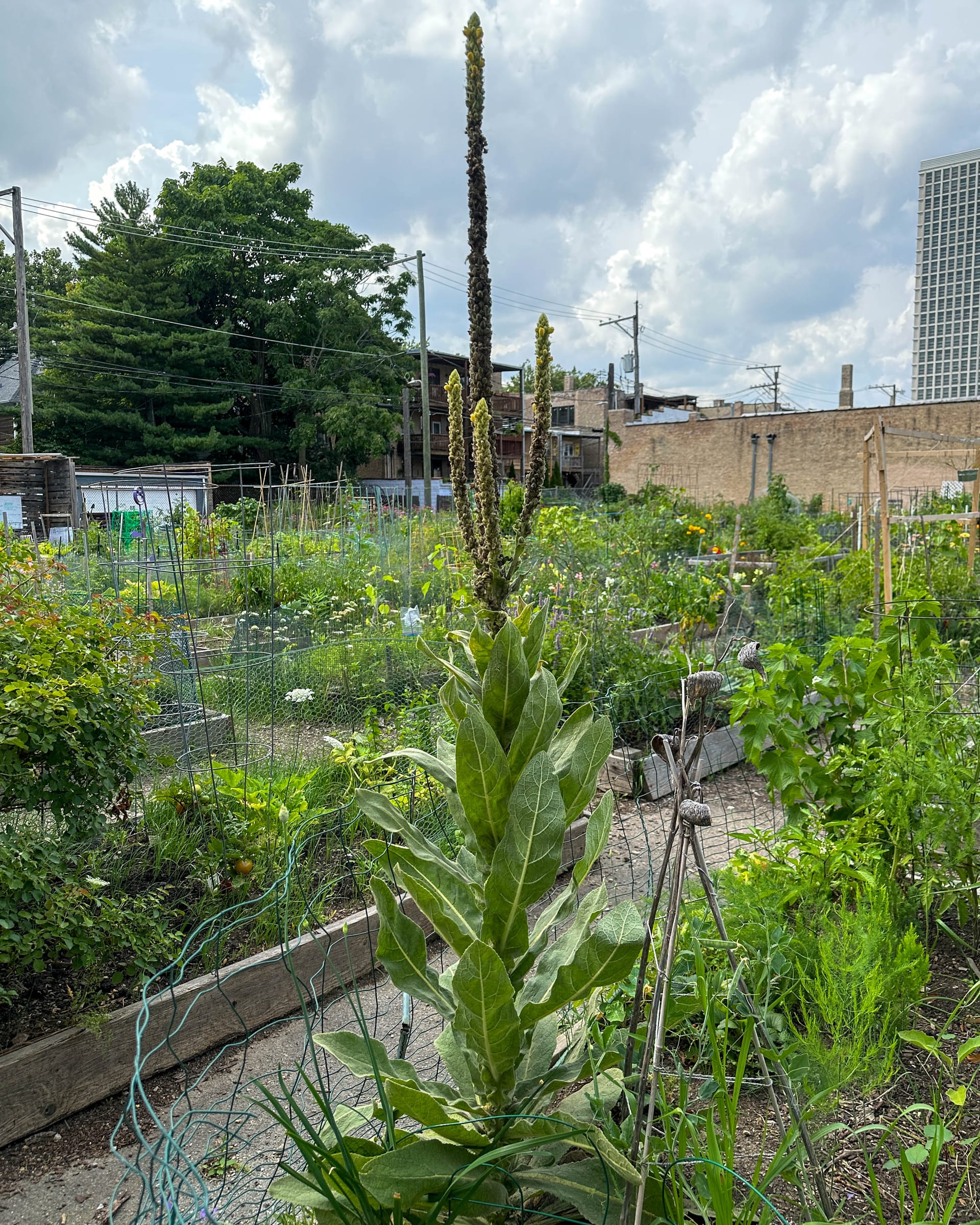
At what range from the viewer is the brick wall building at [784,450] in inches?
1004

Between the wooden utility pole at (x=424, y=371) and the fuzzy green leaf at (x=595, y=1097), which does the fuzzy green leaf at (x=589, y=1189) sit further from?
the wooden utility pole at (x=424, y=371)

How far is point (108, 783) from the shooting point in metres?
2.78

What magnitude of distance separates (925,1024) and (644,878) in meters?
1.58

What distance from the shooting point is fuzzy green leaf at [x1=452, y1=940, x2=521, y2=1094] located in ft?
4.42

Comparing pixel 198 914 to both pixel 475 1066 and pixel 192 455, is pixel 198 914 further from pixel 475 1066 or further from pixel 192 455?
pixel 192 455

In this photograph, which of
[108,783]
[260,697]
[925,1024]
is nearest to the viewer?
[925,1024]

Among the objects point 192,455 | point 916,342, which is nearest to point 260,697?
point 192,455

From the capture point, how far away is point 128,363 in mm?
29281

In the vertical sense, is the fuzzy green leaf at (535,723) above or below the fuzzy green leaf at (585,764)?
above

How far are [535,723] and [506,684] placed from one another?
0.10m

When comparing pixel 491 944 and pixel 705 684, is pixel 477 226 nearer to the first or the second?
pixel 705 684

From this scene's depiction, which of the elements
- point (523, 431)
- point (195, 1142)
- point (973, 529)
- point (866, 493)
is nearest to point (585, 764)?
point (195, 1142)

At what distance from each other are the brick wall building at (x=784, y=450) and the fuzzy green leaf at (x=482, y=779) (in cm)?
2407

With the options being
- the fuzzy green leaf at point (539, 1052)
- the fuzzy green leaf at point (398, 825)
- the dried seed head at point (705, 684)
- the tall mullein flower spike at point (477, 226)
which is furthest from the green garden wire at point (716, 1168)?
the tall mullein flower spike at point (477, 226)
